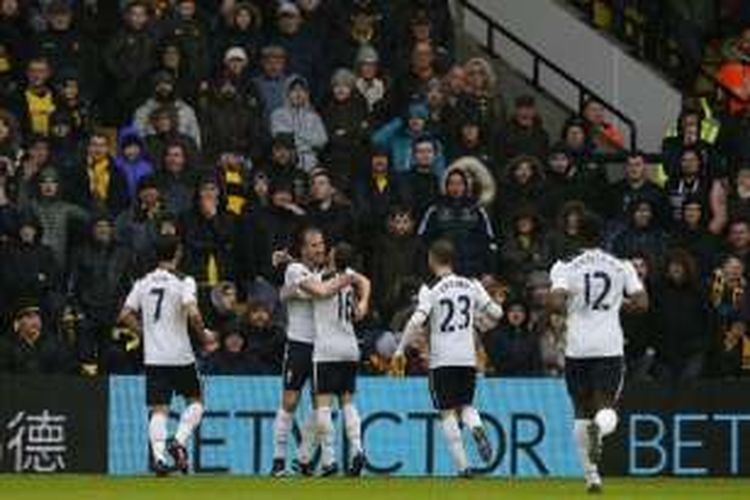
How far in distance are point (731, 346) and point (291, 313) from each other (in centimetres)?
478

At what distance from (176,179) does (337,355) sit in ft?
12.6

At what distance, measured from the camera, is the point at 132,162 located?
1271 inches

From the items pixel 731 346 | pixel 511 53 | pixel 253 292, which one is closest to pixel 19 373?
pixel 253 292

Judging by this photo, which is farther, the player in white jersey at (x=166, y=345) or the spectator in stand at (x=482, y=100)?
the spectator in stand at (x=482, y=100)

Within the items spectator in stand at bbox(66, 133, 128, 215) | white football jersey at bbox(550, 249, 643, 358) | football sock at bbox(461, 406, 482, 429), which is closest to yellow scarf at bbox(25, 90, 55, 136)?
spectator in stand at bbox(66, 133, 128, 215)

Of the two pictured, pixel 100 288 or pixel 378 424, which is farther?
pixel 100 288

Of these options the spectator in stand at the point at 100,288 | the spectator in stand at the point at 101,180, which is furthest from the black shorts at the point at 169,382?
the spectator in stand at the point at 101,180

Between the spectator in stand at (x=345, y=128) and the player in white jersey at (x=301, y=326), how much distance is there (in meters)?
3.17

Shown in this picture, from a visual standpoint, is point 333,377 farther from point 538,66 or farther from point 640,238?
point 538,66

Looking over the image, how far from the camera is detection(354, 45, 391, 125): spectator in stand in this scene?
1328 inches

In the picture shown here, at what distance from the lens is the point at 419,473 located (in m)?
30.9

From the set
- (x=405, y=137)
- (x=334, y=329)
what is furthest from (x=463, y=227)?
(x=334, y=329)

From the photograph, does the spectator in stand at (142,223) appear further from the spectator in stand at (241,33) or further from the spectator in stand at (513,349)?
the spectator in stand at (513,349)

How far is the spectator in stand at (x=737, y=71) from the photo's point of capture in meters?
36.9
